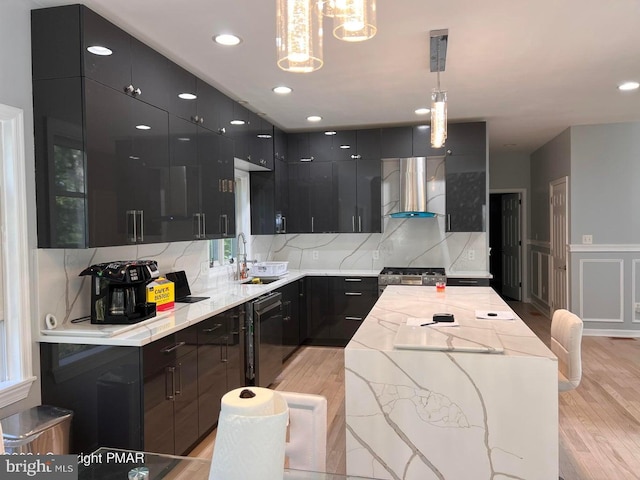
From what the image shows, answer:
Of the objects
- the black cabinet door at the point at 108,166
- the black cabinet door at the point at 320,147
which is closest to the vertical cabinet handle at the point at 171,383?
the black cabinet door at the point at 108,166

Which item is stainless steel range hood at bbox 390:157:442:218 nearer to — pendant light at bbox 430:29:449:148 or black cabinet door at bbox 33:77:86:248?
pendant light at bbox 430:29:449:148

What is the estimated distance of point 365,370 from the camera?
218cm

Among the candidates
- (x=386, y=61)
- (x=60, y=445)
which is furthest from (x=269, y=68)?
(x=60, y=445)

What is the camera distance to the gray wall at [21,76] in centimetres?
231

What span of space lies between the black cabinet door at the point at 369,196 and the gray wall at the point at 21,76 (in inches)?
147

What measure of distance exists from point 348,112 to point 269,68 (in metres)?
1.51

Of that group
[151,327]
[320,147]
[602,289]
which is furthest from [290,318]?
[602,289]

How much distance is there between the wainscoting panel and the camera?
18.7 ft

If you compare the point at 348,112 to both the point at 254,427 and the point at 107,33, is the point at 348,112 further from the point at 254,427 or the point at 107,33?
the point at 254,427

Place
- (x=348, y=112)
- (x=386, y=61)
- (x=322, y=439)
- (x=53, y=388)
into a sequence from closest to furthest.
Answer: (x=322, y=439), (x=53, y=388), (x=386, y=61), (x=348, y=112)

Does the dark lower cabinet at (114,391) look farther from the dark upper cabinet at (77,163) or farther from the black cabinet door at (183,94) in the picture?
the black cabinet door at (183,94)

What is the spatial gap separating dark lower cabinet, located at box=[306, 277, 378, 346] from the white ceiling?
185cm

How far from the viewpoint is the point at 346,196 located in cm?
566

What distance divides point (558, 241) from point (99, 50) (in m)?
5.96
